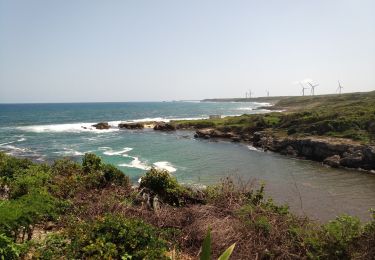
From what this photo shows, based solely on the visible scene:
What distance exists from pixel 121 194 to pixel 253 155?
106ft

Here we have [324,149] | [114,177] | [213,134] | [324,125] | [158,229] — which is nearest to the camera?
[158,229]

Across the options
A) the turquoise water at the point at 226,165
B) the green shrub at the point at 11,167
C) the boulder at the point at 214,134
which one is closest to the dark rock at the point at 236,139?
the boulder at the point at 214,134

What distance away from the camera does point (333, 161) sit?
39562mm

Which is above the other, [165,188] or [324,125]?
[165,188]

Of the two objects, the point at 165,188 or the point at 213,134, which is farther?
the point at 213,134

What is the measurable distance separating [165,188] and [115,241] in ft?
23.4

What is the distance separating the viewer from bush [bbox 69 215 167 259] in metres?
8.89

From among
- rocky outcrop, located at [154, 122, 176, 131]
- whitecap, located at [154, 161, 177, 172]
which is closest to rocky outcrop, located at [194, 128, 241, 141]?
rocky outcrop, located at [154, 122, 176, 131]

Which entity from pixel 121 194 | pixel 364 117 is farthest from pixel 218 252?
pixel 364 117

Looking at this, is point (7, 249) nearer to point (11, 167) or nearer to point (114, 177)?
point (114, 177)

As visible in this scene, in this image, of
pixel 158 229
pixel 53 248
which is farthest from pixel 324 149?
pixel 53 248

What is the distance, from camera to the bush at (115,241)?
889cm

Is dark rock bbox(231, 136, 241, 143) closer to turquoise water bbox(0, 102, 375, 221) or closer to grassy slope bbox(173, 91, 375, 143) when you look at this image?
turquoise water bbox(0, 102, 375, 221)

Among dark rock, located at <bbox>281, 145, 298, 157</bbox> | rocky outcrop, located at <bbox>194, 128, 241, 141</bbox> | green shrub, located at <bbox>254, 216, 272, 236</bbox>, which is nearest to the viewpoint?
green shrub, located at <bbox>254, 216, 272, 236</bbox>
